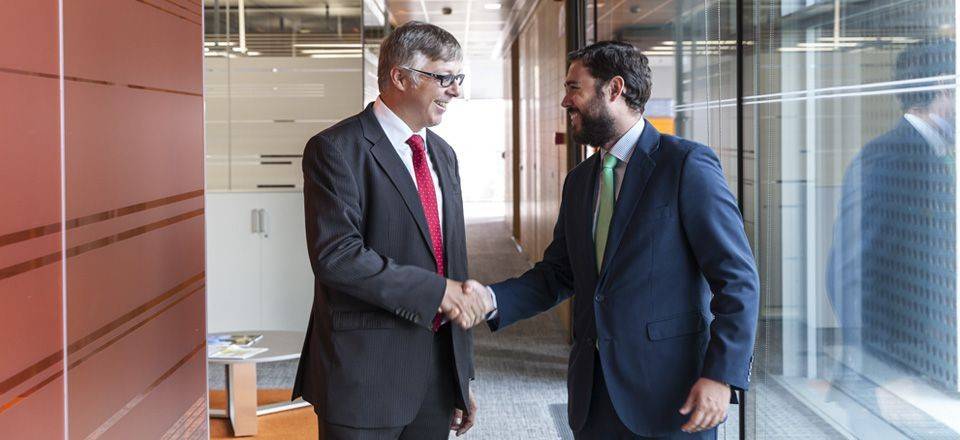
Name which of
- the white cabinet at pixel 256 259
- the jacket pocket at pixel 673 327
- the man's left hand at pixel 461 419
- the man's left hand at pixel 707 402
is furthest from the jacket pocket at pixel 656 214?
the white cabinet at pixel 256 259

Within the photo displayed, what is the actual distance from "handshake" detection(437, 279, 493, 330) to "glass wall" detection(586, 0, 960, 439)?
1.02 metres

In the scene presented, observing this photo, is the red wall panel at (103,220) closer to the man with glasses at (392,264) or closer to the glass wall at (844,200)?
the man with glasses at (392,264)

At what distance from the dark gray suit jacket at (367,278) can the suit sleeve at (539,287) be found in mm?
327

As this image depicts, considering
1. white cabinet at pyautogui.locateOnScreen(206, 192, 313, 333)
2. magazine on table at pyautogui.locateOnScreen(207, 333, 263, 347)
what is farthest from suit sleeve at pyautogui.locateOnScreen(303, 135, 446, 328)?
white cabinet at pyautogui.locateOnScreen(206, 192, 313, 333)

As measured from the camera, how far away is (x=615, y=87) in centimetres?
253

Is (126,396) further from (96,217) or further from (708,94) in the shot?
(708,94)

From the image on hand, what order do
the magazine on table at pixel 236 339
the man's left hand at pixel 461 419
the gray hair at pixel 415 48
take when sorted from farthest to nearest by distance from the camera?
the magazine on table at pixel 236 339, the man's left hand at pixel 461 419, the gray hair at pixel 415 48

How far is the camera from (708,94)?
392 centimetres

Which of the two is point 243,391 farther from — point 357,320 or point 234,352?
point 357,320

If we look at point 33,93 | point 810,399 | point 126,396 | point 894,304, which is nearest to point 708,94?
point 810,399

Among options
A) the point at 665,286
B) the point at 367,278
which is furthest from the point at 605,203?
the point at 367,278

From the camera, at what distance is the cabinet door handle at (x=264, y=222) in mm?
7250

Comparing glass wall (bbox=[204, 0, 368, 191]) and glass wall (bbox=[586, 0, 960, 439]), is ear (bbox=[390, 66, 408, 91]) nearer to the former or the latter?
glass wall (bbox=[586, 0, 960, 439])

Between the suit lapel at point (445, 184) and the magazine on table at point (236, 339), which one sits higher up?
the suit lapel at point (445, 184)
